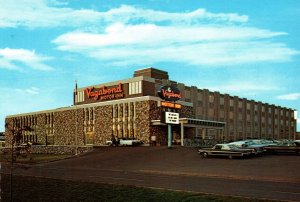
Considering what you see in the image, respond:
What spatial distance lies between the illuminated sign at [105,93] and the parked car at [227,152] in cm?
3439

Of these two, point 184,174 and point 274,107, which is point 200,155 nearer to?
point 184,174

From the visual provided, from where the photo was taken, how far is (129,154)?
160 ft

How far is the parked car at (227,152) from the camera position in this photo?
1511 inches

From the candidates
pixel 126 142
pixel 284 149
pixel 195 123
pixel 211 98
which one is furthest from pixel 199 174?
pixel 211 98

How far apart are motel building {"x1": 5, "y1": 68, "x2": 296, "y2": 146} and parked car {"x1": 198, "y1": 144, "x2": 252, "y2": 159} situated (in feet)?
45.8

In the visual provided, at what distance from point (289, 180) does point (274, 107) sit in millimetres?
104145

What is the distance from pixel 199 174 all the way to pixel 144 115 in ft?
126

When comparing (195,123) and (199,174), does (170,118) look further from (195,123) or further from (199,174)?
(199,174)

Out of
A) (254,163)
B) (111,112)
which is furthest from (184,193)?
(111,112)

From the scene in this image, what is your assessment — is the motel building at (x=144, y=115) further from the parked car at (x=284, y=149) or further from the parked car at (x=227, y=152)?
the parked car at (x=284, y=149)

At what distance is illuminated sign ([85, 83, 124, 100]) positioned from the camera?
2886 inches

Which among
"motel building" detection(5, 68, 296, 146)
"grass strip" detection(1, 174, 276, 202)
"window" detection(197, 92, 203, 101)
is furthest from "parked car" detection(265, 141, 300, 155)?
"window" detection(197, 92, 203, 101)

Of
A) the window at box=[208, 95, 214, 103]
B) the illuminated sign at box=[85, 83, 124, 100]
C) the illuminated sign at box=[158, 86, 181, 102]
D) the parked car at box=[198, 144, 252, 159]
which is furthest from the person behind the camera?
the window at box=[208, 95, 214, 103]

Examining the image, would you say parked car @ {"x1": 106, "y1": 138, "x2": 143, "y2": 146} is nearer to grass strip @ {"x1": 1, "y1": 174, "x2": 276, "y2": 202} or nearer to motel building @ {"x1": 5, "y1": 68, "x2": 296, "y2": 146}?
motel building @ {"x1": 5, "y1": 68, "x2": 296, "y2": 146}
